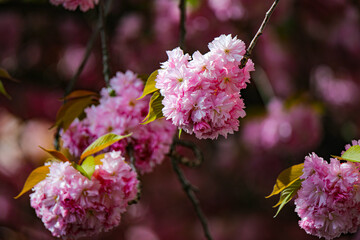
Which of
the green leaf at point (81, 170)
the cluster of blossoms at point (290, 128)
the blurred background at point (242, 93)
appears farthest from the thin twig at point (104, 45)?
the cluster of blossoms at point (290, 128)

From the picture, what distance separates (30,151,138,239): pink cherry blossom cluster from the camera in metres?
0.93

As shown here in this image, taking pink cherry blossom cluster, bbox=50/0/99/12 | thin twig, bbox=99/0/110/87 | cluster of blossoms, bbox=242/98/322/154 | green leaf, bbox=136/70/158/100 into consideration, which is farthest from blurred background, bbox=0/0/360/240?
green leaf, bbox=136/70/158/100

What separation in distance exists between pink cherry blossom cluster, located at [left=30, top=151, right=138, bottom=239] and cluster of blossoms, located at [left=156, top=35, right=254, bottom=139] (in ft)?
0.65

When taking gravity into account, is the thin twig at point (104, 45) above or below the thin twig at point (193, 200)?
above

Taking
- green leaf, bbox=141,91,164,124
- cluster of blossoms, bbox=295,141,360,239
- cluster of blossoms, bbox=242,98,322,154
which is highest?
cluster of blossoms, bbox=242,98,322,154

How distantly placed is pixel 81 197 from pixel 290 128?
1523 millimetres

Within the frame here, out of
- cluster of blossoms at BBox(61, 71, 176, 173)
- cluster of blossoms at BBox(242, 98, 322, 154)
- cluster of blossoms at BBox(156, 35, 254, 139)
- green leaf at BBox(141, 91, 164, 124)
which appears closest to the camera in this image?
cluster of blossoms at BBox(156, 35, 254, 139)

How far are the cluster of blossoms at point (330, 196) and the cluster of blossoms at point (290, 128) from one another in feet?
4.62

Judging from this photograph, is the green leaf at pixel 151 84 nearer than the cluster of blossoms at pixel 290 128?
Yes

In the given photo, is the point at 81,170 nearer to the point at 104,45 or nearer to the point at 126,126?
the point at 126,126

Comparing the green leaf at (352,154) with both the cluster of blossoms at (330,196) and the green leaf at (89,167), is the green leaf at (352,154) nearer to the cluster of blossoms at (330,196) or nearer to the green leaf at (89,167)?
the cluster of blossoms at (330,196)

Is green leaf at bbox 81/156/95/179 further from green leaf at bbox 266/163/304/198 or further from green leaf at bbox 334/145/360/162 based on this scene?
green leaf at bbox 334/145/360/162

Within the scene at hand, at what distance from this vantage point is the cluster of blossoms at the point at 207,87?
807mm

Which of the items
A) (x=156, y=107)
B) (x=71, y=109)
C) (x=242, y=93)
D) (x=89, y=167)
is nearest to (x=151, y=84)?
(x=156, y=107)
